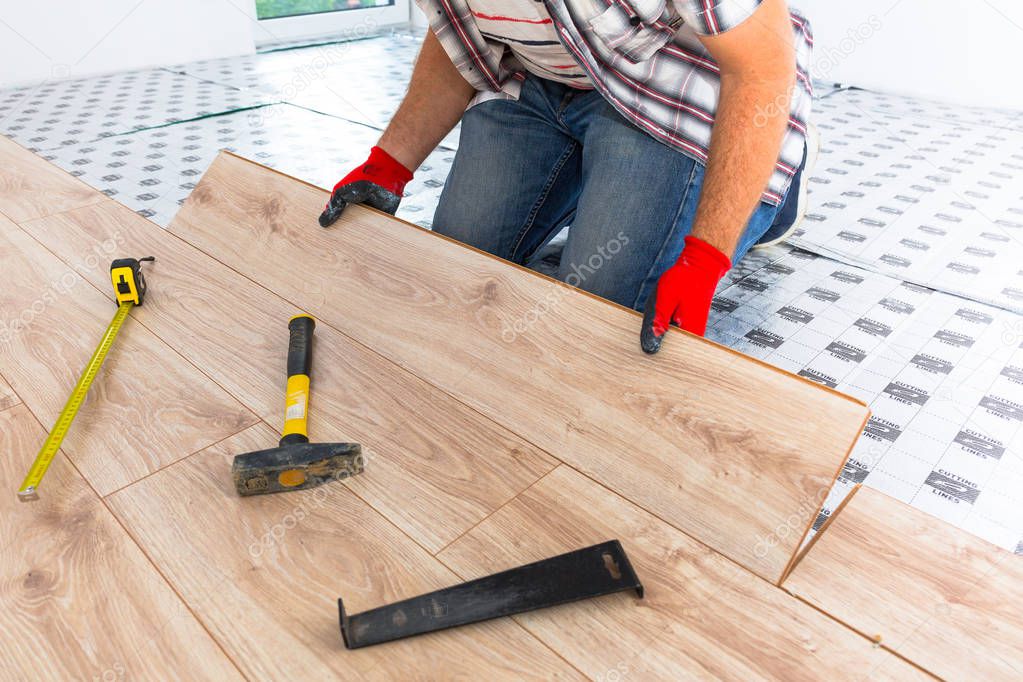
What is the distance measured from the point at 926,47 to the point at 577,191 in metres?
3.45

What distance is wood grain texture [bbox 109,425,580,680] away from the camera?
0.66 meters

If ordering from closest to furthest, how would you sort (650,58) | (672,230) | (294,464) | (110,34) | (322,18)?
(294,464) → (650,58) → (672,230) → (110,34) → (322,18)

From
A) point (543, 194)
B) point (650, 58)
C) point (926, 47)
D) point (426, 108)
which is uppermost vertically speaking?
point (650, 58)

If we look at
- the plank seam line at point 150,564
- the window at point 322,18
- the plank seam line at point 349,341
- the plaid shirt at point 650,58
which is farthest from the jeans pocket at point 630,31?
the window at point 322,18

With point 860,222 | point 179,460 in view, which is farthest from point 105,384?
point 860,222

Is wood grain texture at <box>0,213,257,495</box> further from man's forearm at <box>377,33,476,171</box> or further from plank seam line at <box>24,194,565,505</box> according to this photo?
man's forearm at <box>377,33,476,171</box>

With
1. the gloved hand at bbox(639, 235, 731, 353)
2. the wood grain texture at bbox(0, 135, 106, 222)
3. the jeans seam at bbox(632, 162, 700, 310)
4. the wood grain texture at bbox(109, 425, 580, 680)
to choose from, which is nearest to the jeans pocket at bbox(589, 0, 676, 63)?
the jeans seam at bbox(632, 162, 700, 310)

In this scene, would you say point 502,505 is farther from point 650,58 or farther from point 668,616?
point 650,58

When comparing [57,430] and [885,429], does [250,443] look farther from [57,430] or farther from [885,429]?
[885,429]

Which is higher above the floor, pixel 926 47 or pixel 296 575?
pixel 296 575

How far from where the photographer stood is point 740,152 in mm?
1178

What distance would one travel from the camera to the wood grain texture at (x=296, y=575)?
659 mm

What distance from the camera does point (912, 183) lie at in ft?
9.45

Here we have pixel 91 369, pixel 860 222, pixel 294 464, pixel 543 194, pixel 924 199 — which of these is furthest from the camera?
pixel 924 199
